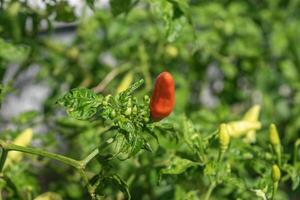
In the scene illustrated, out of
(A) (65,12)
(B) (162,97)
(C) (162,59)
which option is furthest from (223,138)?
(C) (162,59)

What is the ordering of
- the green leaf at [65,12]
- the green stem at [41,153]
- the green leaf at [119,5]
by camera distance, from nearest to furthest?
1. the green stem at [41,153]
2. the green leaf at [119,5]
3. the green leaf at [65,12]

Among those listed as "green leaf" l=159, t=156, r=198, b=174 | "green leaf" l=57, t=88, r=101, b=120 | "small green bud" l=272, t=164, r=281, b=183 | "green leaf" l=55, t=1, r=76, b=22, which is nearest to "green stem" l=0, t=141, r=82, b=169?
"green leaf" l=57, t=88, r=101, b=120

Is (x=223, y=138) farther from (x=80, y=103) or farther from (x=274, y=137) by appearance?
(x=80, y=103)

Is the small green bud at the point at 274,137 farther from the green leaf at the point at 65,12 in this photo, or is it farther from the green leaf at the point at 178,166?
the green leaf at the point at 65,12

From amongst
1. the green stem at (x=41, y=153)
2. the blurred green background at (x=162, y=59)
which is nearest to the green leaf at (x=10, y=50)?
the blurred green background at (x=162, y=59)

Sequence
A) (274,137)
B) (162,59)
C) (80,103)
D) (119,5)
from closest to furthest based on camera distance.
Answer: (80,103) < (274,137) < (119,5) < (162,59)

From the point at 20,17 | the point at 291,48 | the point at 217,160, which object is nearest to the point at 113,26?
the point at 20,17

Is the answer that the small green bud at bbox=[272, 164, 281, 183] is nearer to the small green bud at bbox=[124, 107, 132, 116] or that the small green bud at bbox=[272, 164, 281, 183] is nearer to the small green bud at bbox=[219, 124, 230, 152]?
the small green bud at bbox=[219, 124, 230, 152]

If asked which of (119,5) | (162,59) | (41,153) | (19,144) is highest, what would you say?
(119,5)

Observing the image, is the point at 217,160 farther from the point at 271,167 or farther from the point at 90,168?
the point at 90,168
